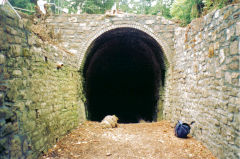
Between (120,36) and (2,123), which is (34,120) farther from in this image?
(120,36)

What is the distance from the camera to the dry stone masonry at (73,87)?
242 cm

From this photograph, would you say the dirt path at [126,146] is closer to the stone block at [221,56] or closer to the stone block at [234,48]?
the stone block at [221,56]

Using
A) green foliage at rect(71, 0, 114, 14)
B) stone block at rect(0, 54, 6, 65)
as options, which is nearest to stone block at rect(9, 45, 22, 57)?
stone block at rect(0, 54, 6, 65)

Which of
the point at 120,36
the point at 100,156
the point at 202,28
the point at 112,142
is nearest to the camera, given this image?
the point at 100,156

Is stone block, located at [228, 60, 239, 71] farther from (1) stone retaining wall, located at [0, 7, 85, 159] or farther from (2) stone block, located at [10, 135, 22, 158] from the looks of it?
(2) stone block, located at [10, 135, 22, 158]

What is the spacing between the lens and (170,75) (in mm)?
6562

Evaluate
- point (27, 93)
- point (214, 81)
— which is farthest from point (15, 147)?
point (214, 81)

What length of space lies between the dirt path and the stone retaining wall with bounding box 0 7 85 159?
41 cm

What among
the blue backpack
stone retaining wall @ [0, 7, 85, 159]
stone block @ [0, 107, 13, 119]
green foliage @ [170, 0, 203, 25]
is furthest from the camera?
green foliage @ [170, 0, 203, 25]

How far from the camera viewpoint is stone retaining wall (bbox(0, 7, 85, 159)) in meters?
2.28

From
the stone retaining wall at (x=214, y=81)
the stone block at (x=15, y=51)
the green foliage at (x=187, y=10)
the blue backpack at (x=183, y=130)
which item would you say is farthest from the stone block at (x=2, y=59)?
the green foliage at (x=187, y=10)

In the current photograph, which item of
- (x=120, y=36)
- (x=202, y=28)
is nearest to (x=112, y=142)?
(x=202, y=28)

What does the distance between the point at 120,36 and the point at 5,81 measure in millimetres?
6323

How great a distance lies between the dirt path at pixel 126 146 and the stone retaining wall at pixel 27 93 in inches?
16.0
